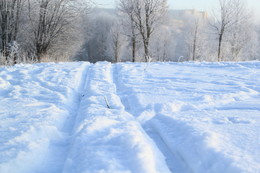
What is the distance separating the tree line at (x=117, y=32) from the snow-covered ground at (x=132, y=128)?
2279 millimetres

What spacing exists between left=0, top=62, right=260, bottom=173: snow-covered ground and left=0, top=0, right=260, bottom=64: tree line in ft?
7.48

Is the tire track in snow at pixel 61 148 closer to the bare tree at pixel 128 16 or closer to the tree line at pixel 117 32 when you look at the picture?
the tree line at pixel 117 32

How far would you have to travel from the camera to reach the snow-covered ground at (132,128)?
1648mm

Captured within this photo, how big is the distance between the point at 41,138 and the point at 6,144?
0.28m

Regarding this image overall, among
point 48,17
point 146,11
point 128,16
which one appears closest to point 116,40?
point 128,16

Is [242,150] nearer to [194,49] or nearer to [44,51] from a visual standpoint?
[44,51]

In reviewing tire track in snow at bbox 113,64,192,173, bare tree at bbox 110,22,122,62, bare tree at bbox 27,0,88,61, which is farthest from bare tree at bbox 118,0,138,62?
tire track in snow at bbox 113,64,192,173

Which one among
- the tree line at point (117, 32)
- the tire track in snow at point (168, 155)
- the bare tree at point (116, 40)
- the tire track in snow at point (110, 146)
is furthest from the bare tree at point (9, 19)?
the tire track in snow at point (168, 155)

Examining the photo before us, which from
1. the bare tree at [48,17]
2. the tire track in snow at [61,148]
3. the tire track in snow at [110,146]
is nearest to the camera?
the tire track in snow at [110,146]

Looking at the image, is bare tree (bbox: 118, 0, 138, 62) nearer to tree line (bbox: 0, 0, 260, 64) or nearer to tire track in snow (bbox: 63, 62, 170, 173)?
tree line (bbox: 0, 0, 260, 64)

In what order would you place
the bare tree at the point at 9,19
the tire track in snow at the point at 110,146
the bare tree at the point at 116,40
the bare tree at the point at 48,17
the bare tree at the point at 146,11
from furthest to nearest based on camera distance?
the bare tree at the point at 116,40 < the bare tree at the point at 146,11 < the bare tree at the point at 9,19 < the bare tree at the point at 48,17 < the tire track in snow at the point at 110,146

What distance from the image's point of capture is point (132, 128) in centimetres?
221

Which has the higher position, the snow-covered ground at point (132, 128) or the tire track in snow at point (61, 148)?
the snow-covered ground at point (132, 128)

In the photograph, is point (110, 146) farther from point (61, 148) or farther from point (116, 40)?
point (116, 40)
